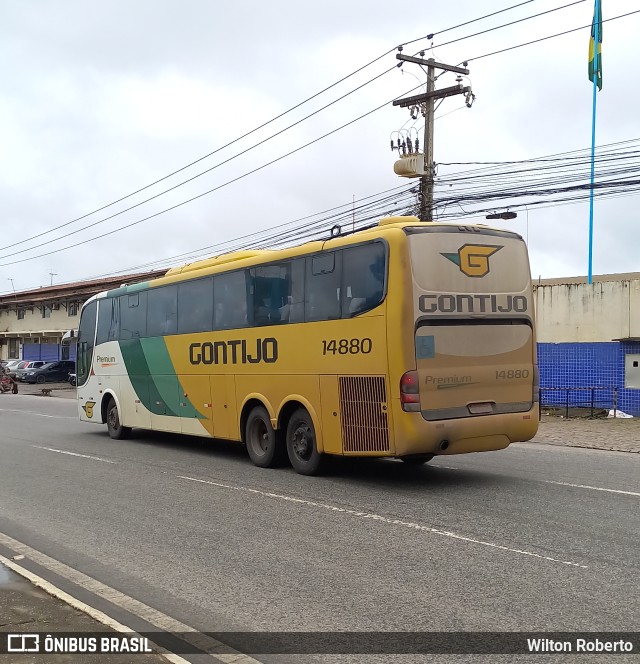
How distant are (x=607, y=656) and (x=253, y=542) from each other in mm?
3582

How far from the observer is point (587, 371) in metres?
22.9

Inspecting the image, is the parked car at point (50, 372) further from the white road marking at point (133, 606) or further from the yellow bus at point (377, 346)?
the white road marking at point (133, 606)

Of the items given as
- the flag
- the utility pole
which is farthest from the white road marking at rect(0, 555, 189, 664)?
the flag

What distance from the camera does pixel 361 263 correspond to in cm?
994

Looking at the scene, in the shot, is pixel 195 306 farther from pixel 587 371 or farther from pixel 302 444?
pixel 587 371

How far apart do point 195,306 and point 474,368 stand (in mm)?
5940

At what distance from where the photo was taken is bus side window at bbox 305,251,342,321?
33.9 feet

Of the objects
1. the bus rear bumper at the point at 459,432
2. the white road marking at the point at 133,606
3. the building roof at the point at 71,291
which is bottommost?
the white road marking at the point at 133,606

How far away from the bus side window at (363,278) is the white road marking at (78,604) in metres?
5.27

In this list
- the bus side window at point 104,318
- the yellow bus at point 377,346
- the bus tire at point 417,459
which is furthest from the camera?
the bus side window at point 104,318

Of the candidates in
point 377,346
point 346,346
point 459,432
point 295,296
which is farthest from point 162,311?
point 459,432

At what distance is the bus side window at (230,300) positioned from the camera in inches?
486

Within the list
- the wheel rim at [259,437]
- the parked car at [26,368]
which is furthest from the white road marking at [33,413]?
the parked car at [26,368]

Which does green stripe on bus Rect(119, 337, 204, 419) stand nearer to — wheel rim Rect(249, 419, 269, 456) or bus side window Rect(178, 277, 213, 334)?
bus side window Rect(178, 277, 213, 334)
